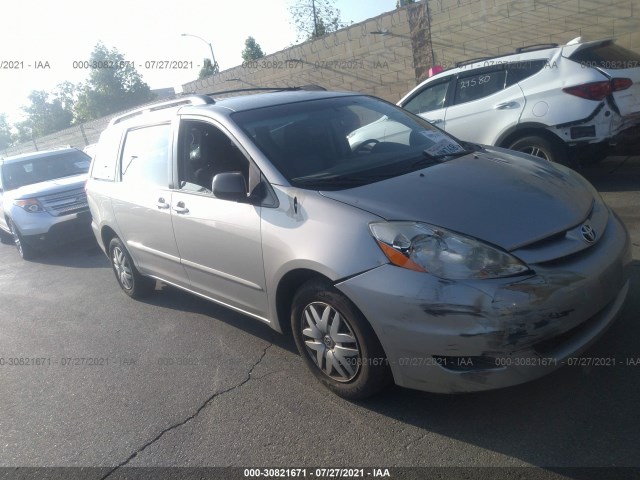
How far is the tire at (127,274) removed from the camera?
5562 millimetres

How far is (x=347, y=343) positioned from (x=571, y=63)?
499cm

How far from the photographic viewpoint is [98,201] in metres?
5.79

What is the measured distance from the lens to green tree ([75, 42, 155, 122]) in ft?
168

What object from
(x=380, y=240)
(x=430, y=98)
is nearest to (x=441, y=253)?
(x=380, y=240)

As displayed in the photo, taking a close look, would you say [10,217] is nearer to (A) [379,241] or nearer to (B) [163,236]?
(B) [163,236]

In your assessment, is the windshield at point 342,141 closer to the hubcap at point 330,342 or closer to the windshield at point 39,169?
the hubcap at point 330,342

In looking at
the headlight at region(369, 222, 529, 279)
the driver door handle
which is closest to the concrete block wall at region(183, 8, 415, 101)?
the driver door handle

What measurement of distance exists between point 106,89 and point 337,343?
54.3 meters

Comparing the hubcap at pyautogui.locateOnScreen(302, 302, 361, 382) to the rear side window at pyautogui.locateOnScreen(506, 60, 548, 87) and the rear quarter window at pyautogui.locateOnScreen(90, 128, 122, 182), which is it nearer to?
the rear quarter window at pyautogui.locateOnScreen(90, 128, 122, 182)

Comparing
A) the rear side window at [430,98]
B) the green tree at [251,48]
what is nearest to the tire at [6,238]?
the rear side window at [430,98]

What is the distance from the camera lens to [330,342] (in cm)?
321

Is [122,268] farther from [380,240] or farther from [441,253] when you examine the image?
[441,253]

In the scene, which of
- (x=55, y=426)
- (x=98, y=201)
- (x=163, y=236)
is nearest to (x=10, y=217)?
(x=98, y=201)

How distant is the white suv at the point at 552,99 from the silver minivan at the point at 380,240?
273 cm
